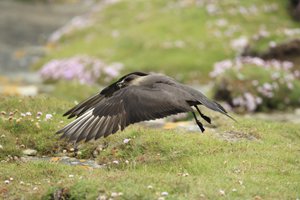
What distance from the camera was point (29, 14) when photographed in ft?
167

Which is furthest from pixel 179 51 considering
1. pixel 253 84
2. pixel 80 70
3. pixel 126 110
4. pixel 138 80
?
pixel 126 110

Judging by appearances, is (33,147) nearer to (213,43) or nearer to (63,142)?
(63,142)

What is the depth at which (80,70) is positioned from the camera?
101 ft

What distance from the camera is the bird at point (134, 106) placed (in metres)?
10.9

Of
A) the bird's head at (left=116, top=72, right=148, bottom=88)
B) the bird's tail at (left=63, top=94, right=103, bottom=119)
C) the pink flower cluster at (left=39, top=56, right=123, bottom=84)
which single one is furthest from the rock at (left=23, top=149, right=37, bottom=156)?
the pink flower cluster at (left=39, top=56, right=123, bottom=84)

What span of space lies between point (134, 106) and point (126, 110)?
6.6 inches

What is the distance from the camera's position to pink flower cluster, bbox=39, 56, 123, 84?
98.3 ft

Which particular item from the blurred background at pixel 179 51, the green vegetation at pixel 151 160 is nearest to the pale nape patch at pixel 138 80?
the green vegetation at pixel 151 160

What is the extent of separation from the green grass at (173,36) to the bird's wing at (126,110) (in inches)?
707

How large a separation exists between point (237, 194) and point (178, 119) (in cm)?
912

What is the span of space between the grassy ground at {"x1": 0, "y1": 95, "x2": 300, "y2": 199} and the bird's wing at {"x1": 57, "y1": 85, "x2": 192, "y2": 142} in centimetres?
71

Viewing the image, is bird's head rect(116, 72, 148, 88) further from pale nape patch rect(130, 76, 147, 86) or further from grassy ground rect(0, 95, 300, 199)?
grassy ground rect(0, 95, 300, 199)

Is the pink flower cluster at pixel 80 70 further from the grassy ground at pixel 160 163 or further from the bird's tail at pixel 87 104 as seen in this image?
the bird's tail at pixel 87 104

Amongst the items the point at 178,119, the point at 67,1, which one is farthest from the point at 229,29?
the point at 67,1
